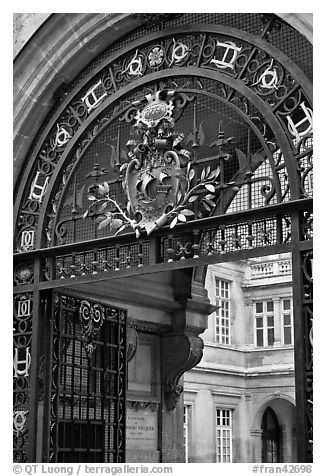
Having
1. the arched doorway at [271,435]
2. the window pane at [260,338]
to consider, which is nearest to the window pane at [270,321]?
the window pane at [260,338]

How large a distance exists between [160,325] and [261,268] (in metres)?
12.7

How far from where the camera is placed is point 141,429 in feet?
45.2

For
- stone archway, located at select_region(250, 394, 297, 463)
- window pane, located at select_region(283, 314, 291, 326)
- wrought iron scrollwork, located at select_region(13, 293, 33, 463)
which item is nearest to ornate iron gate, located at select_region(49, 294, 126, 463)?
wrought iron scrollwork, located at select_region(13, 293, 33, 463)

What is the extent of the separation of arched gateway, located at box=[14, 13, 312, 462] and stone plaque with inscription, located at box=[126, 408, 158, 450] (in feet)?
8.80

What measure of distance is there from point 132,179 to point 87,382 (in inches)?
100

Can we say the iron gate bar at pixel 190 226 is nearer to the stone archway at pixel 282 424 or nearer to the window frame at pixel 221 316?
the window frame at pixel 221 316

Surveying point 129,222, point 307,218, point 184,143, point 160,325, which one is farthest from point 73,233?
point 160,325

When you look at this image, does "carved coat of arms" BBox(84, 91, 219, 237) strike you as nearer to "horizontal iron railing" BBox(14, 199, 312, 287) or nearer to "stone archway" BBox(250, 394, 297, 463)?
"horizontal iron railing" BBox(14, 199, 312, 287)

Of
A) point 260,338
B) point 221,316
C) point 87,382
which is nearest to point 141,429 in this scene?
point 87,382

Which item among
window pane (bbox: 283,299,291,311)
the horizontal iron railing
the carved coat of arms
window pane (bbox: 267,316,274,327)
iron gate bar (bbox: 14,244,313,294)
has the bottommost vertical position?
iron gate bar (bbox: 14,244,313,294)

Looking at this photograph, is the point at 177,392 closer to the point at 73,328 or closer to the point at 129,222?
the point at 73,328

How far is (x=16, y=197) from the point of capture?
32.3 feet

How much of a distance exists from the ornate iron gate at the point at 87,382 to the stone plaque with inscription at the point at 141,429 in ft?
7.82

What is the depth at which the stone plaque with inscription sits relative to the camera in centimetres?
1362
